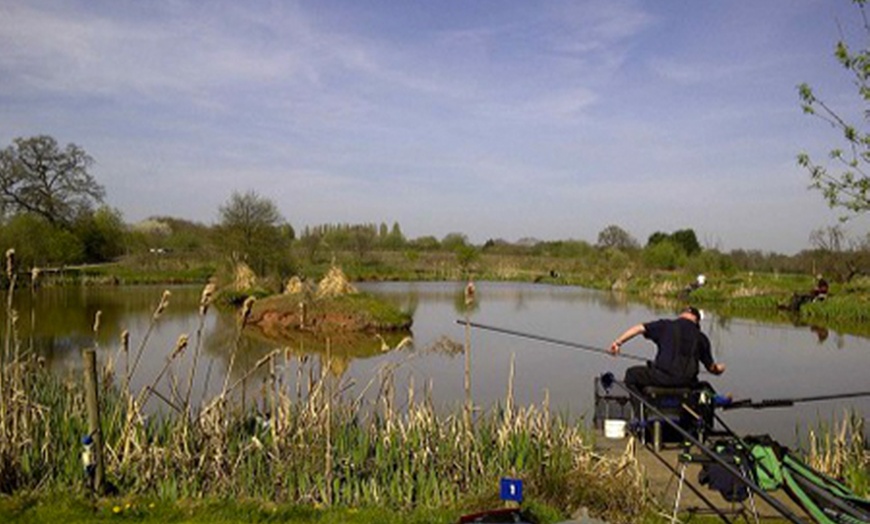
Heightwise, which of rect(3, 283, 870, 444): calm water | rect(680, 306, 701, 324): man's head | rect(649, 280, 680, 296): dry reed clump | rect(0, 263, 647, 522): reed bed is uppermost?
rect(680, 306, 701, 324): man's head

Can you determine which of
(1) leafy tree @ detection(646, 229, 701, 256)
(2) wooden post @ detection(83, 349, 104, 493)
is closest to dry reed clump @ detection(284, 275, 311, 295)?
(2) wooden post @ detection(83, 349, 104, 493)

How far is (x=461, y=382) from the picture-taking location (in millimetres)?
10688

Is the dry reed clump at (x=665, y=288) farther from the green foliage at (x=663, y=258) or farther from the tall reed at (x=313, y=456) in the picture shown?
the tall reed at (x=313, y=456)

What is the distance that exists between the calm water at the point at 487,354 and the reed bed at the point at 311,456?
54 centimetres

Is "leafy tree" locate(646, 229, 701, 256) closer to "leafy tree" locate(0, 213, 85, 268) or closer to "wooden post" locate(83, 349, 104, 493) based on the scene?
"leafy tree" locate(0, 213, 85, 268)

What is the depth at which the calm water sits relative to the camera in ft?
31.2

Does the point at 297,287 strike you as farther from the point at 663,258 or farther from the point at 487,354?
the point at 663,258

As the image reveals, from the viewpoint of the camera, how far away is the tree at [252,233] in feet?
86.9

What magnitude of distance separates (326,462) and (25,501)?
1917mm

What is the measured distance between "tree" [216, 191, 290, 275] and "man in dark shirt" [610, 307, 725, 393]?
73.6 feet

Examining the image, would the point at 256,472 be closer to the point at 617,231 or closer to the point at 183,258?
the point at 183,258

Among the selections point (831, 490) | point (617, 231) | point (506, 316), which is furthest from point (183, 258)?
point (831, 490)

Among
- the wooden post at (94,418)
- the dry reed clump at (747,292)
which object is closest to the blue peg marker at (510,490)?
the wooden post at (94,418)

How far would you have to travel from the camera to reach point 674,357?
5.57 metres
